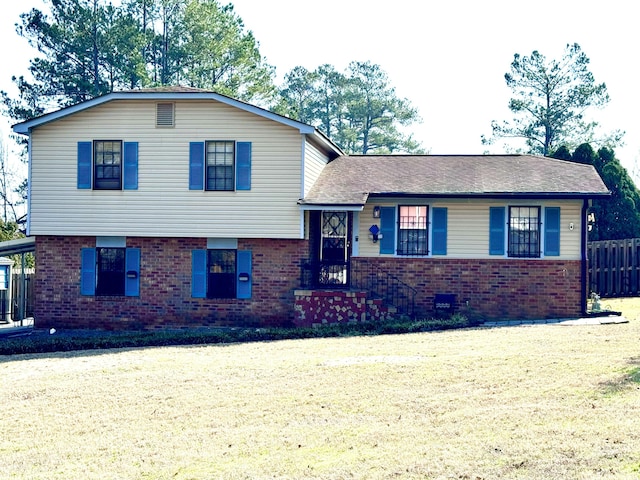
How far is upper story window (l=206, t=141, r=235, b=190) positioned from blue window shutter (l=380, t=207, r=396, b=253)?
390 cm

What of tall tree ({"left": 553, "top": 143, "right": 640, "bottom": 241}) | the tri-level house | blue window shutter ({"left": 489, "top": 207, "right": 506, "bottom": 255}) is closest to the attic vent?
the tri-level house

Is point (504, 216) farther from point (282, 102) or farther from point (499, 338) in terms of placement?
point (282, 102)

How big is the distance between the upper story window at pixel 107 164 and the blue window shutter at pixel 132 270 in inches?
67.4

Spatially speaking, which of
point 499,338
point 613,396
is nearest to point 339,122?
point 499,338

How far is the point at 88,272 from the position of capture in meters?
22.8

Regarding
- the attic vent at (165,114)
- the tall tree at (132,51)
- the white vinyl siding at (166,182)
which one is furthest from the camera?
the tall tree at (132,51)

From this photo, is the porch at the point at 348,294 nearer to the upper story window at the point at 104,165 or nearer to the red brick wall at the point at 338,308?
the red brick wall at the point at 338,308

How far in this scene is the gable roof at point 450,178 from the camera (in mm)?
21891

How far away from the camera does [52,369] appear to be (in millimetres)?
16297

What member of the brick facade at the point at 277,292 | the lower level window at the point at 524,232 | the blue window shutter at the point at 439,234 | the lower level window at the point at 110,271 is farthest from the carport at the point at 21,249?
the lower level window at the point at 524,232

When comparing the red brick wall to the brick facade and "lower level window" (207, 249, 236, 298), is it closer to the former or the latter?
the brick facade

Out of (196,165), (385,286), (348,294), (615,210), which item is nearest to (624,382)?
(348,294)

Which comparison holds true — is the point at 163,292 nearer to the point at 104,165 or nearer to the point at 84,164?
the point at 104,165

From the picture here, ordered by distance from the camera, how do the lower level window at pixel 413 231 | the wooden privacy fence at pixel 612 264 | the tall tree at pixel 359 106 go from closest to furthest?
the lower level window at pixel 413 231 < the wooden privacy fence at pixel 612 264 < the tall tree at pixel 359 106
